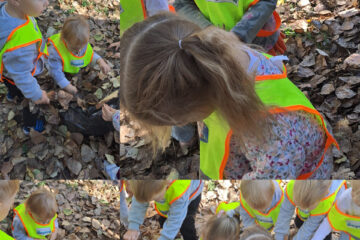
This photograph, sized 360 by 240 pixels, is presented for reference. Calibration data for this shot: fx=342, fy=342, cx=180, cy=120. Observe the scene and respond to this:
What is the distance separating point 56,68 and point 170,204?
18.1 inches

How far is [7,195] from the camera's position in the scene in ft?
2.78

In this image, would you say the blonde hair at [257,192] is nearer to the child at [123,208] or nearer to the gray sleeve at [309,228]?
the gray sleeve at [309,228]

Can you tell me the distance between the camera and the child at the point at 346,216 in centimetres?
74

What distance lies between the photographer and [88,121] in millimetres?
935

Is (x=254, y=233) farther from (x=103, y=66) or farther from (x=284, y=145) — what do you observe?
(x=103, y=66)

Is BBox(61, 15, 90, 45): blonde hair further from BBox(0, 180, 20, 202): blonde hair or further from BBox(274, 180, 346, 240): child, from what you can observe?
BBox(274, 180, 346, 240): child

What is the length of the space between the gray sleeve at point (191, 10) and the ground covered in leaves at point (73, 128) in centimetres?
21

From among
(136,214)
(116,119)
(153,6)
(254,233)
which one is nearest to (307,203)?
(254,233)

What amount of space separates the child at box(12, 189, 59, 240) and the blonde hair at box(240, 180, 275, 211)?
0.48 m

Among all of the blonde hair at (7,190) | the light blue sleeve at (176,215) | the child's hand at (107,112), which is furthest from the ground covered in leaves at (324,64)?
the blonde hair at (7,190)

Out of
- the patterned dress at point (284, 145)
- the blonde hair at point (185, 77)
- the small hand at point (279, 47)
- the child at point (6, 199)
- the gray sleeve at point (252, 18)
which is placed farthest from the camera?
the small hand at point (279, 47)

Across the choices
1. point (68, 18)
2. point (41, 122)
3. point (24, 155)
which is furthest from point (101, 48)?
point (24, 155)

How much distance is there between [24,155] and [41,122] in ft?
0.38

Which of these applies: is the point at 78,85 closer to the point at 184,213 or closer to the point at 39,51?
the point at 39,51
